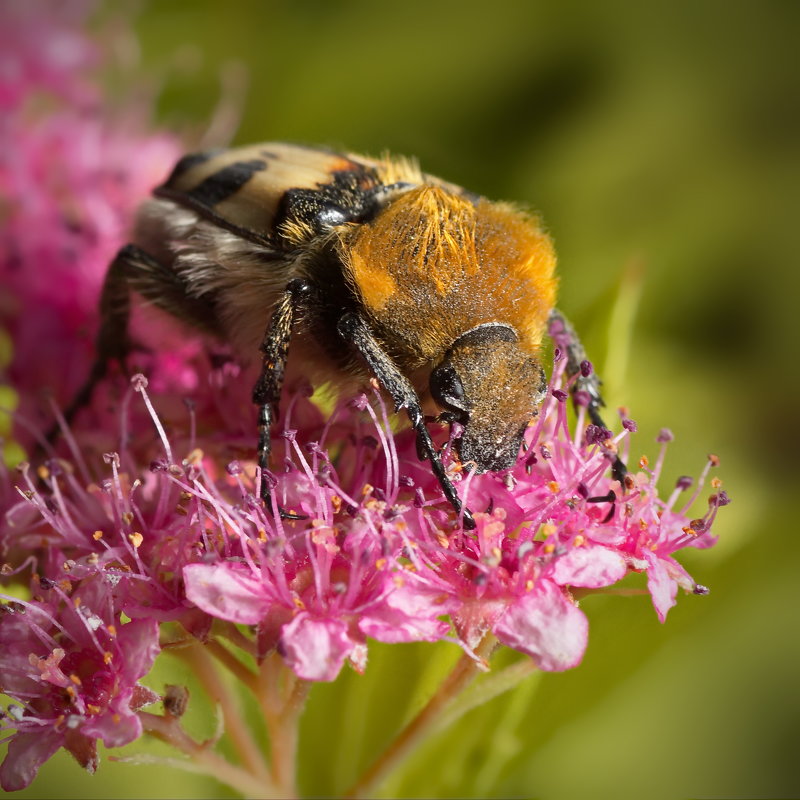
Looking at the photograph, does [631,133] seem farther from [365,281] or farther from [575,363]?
[365,281]

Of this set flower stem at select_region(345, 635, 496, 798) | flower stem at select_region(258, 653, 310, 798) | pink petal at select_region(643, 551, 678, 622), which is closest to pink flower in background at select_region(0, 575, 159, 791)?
flower stem at select_region(258, 653, 310, 798)

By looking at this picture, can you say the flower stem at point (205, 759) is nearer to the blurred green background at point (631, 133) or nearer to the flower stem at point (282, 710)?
the flower stem at point (282, 710)

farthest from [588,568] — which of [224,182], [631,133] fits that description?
[631,133]

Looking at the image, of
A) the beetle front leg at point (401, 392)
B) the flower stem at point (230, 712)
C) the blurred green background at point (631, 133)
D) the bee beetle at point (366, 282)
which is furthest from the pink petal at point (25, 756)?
the blurred green background at point (631, 133)

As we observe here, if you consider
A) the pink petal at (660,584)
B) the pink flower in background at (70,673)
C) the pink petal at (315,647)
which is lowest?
the pink flower in background at (70,673)

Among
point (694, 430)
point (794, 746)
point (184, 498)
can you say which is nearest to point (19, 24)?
point (184, 498)

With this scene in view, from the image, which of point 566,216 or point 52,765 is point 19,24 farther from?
point 52,765

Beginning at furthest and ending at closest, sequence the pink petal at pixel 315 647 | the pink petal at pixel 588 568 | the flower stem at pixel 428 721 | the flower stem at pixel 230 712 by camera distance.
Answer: the flower stem at pixel 230 712
the flower stem at pixel 428 721
the pink petal at pixel 588 568
the pink petal at pixel 315 647
